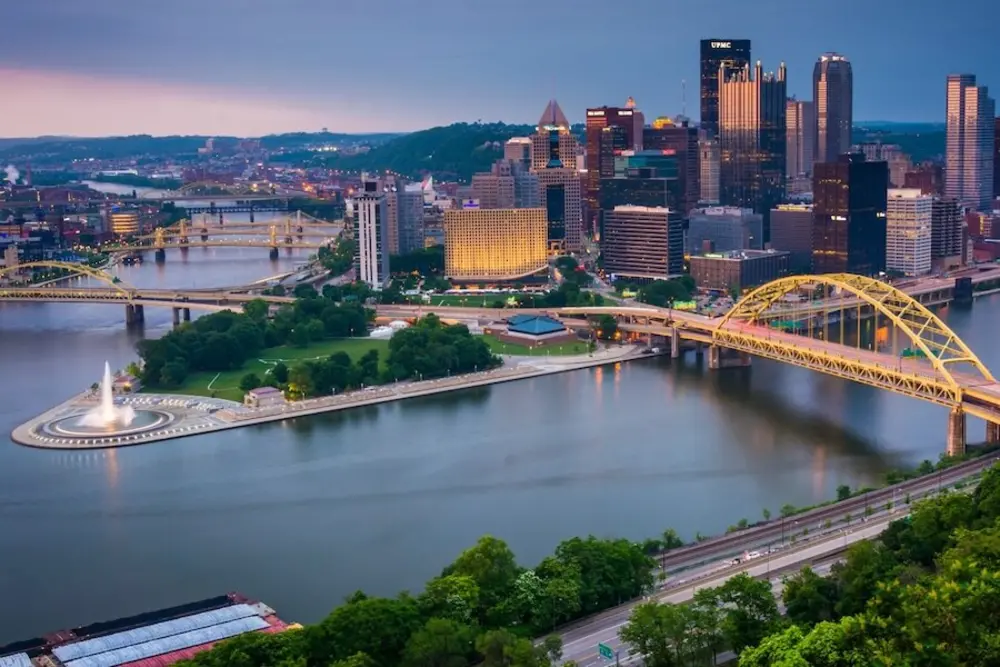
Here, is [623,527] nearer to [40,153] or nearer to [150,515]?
[150,515]

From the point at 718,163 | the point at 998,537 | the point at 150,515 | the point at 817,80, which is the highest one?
the point at 817,80

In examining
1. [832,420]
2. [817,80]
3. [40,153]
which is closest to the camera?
[832,420]

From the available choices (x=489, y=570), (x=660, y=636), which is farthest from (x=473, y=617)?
(x=660, y=636)

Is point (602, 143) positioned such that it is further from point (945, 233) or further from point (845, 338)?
point (845, 338)

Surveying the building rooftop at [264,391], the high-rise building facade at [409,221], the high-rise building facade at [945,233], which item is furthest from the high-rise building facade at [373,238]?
the high-rise building facade at [945,233]

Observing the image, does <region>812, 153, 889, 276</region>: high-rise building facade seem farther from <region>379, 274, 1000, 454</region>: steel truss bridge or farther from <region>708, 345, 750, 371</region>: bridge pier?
<region>708, 345, 750, 371</region>: bridge pier

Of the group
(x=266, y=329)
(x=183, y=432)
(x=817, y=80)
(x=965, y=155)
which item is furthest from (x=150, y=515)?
(x=817, y=80)
